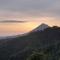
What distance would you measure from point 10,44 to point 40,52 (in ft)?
22.6

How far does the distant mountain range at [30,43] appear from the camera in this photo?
2595 cm

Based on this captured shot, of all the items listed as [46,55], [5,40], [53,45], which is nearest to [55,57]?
[46,55]

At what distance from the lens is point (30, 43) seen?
28.8 metres

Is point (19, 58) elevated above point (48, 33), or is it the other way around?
point (48, 33)

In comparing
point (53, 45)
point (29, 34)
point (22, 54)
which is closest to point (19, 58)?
point (22, 54)

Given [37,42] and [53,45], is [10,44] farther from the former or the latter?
[53,45]

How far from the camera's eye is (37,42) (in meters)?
28.8

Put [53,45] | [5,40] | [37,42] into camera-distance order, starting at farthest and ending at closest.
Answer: [5,40]
[37,42]
[53,45]

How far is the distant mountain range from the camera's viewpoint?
25955mm

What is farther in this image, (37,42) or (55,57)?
(37,42)

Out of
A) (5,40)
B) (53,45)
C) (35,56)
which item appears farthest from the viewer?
(5,40)

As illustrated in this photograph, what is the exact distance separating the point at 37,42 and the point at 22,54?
2.82 metres

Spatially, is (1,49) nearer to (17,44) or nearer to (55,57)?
(17,44)

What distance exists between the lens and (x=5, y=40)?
32.4 metres
